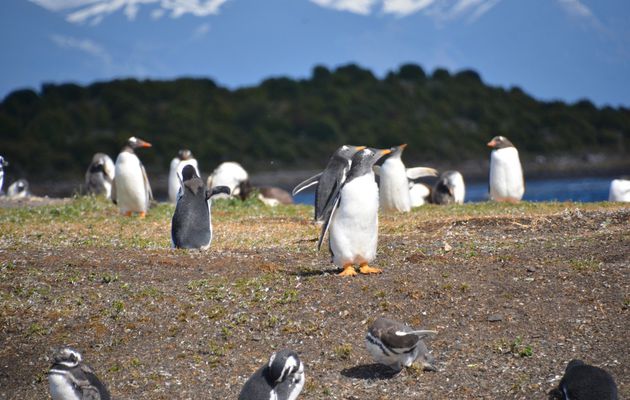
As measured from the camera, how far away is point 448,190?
2209 centimetres

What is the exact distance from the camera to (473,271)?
10.2 meters

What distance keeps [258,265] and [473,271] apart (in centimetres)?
227

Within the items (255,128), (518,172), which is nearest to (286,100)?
(255,128)

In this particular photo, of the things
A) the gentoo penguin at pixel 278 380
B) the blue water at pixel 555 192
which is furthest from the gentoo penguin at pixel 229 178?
the gentoo penguin at pixel 278 380

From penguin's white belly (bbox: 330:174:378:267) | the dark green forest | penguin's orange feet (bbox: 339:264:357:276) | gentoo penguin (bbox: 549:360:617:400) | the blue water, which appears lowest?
gentoo penguin (bbox: 549:360:617:400)

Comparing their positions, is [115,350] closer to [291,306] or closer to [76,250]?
[291,306]

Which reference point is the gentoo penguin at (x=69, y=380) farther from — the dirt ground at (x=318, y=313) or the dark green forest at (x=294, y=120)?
the dark green forest at (x=294, y=120)

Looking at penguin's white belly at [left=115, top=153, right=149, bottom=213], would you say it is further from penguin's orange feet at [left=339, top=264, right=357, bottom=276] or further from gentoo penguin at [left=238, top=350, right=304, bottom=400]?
gentoo penguin at [left=238, top=350, right=304, bottom=400]

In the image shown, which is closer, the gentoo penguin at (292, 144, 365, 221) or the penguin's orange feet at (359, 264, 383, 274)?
the penguin's orange feet at (359, 264, 383, 274)

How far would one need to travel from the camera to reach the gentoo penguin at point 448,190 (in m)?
22.0

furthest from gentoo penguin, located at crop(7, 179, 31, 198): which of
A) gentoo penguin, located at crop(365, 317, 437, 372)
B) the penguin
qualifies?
gentoo penguin, located at crop(365, 317, 437, 372)

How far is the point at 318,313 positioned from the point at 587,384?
282 centimetres

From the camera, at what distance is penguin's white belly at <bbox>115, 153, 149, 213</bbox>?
16312 mm

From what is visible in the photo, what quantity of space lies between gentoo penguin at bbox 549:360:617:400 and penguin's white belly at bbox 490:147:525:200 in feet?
33.6
